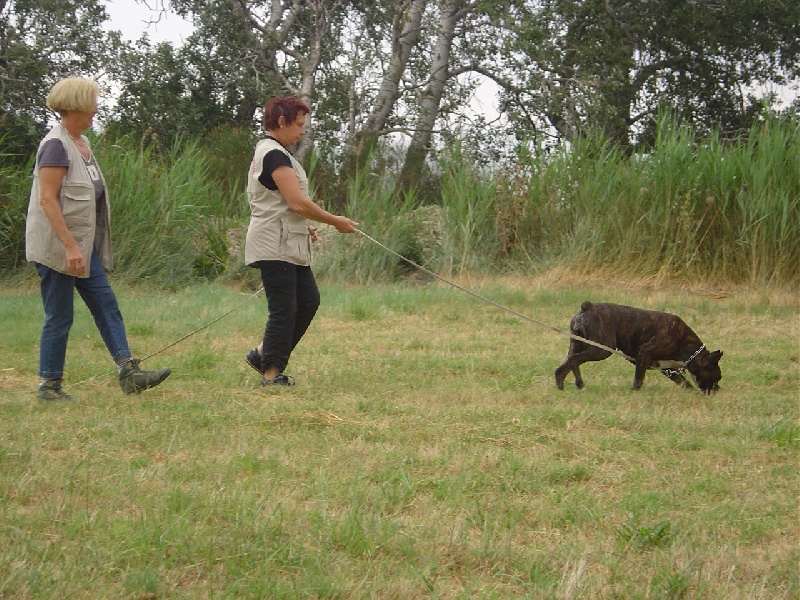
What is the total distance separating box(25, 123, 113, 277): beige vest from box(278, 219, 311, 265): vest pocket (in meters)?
1.16

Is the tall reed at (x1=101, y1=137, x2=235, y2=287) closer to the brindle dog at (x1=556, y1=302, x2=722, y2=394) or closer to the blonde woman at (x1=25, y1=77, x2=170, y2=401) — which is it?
the blonde woman at (x1=25, y1=77, x2=170, y2=401)

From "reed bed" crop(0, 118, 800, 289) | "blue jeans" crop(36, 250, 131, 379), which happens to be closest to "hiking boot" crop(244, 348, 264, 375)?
"blue jeans" crop(36, 250, 131, 379)

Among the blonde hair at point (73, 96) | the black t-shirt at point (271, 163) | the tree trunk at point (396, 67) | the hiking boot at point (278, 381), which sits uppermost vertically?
the tree trunk at point (396, 67)

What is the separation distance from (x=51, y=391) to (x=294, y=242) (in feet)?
5.63

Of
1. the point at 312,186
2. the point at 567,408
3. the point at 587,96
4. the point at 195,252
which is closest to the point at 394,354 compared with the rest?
the point at 567,408

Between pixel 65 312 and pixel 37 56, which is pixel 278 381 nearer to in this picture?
pixel 65 312

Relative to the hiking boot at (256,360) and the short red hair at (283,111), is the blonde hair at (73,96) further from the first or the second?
the hiking boot at (256,360)

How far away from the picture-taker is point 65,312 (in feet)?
19.0

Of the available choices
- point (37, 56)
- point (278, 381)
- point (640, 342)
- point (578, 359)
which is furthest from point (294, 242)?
point (37, 56)

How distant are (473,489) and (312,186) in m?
11.6

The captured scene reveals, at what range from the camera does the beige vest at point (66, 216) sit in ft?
18.4

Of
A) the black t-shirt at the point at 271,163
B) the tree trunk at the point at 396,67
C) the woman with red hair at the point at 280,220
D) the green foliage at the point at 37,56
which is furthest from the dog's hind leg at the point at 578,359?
the tree trunk at the point at 396,67

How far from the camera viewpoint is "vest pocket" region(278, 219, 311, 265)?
627cm

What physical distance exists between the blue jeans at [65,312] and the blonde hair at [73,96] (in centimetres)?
85
